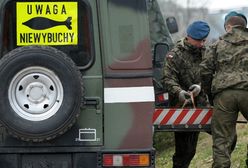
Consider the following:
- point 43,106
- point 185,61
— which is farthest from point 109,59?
point 185,61

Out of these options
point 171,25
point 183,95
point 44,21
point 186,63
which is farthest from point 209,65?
point 171,25

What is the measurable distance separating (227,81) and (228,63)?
0.57 ft

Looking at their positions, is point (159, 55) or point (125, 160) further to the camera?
point (159, 55)

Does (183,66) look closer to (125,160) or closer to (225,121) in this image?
(225,121)

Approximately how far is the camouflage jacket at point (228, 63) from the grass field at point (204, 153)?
1.76m

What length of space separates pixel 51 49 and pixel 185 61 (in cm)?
212

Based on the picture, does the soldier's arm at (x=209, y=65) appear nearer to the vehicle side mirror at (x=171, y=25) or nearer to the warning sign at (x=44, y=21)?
the warning sign at (x=44, y=21)

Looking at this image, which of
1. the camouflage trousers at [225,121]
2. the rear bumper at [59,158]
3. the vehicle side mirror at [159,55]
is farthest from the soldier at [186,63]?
the vehicle side mirror at [159,55]

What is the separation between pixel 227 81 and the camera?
610 cm

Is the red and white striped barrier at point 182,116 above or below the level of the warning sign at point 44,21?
below

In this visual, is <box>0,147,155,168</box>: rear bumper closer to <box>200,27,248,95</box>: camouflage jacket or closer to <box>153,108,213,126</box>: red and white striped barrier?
<box>153,108,213,126</box>: red and white striped barrier

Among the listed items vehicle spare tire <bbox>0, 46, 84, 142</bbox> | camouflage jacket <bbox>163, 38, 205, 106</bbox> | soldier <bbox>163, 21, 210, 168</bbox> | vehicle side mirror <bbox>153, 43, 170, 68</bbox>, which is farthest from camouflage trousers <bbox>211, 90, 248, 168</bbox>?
vehicle side mirror <bbox>153, 43, 170, 68</bbox>

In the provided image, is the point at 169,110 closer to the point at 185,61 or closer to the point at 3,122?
the point at 185,61

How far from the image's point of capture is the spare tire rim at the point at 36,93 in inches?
205
